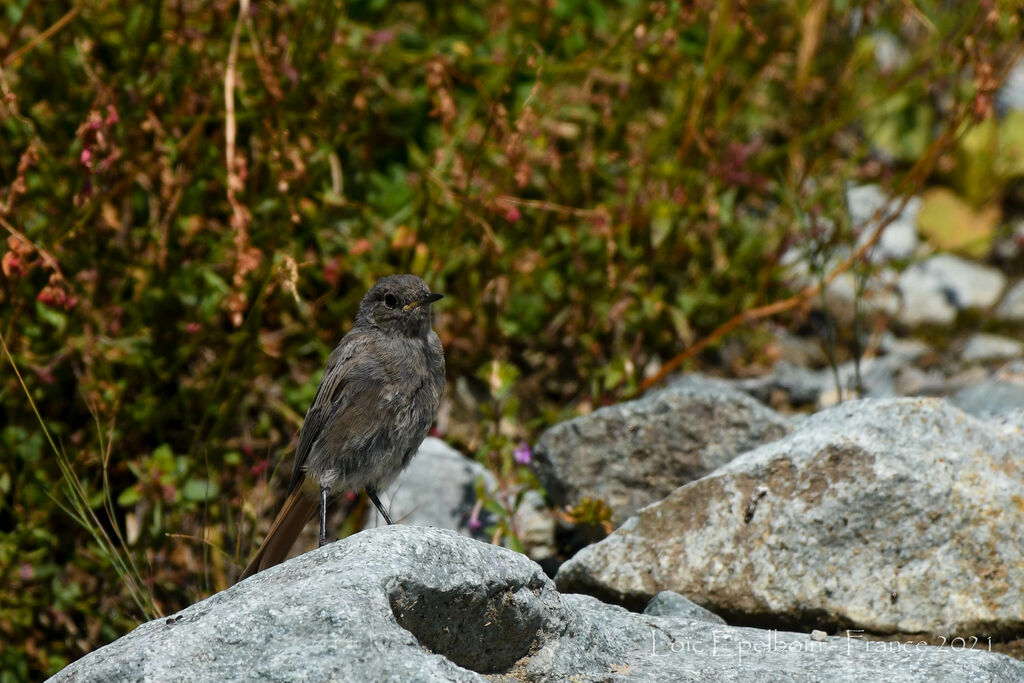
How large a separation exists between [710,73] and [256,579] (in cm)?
440

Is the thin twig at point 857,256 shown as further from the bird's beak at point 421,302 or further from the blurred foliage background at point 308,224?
the bird's beak at point 421,302

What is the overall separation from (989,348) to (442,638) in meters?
5.39

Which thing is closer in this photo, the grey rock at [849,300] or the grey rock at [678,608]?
A: the grey rock at [678,608]

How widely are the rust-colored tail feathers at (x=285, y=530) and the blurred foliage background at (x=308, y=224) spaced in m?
0.11

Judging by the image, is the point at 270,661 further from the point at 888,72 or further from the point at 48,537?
the point at 888,72

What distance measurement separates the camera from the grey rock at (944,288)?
303 inches

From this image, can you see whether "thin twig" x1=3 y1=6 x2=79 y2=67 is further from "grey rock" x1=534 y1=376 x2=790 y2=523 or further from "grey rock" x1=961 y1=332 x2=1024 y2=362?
"grey rock" x1=961 y1=332 x2=1024 y2=362

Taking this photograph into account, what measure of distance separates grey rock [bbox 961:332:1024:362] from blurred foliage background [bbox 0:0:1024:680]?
4.32 feet

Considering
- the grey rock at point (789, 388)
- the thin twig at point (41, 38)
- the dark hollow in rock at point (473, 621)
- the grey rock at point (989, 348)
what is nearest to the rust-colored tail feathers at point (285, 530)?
the dark hollow in rock at point (473, 621)

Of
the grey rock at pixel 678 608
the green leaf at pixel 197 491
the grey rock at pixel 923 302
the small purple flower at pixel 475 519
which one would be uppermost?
the grey rock at pixel 923 302

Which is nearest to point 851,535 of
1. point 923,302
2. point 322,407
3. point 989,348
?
point 322,407

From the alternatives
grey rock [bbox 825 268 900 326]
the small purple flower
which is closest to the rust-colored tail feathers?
the small purple flower

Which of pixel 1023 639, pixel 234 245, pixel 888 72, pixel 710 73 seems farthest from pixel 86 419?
pixel 888 72

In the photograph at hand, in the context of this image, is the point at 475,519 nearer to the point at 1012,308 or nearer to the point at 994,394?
the point at 994,394
